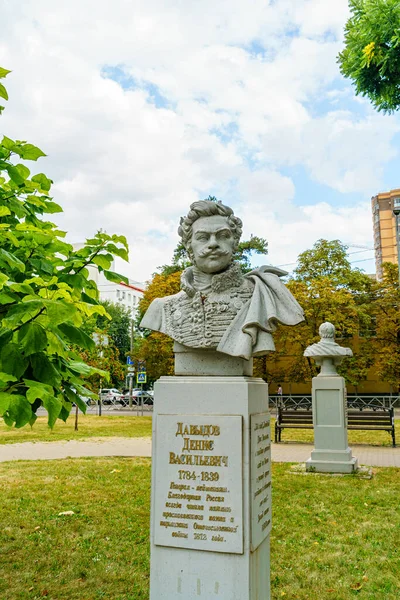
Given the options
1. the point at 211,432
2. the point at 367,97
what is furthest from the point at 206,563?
the point at 367,97

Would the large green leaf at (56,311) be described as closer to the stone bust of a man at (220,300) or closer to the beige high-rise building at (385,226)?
the stone bust of a man at (220,300)

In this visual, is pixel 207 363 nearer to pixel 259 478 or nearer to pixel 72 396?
pixel 259 478

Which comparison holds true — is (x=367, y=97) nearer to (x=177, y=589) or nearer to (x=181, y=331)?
(x=181, y=331)

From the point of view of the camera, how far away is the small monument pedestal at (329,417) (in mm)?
9281

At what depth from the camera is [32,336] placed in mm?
3107

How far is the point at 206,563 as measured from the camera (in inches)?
146

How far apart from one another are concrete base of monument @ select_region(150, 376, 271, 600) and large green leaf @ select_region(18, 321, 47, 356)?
1159 mm

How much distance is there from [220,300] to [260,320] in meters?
0.41

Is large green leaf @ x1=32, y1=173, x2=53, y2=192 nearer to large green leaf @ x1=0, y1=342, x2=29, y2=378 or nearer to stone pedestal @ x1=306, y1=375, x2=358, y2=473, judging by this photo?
large green leaf @ x1=0, y1=342, x2=29, y2=378

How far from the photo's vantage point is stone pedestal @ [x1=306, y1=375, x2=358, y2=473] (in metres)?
9.25

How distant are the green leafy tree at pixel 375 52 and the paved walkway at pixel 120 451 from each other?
6958mm

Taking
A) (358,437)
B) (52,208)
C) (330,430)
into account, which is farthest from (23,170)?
(358,437)

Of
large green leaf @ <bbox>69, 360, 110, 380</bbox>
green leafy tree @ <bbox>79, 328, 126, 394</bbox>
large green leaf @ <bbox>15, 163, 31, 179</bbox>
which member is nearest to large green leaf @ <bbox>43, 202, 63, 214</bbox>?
large green leaf @ <bbox>15, 163, 31, 179</bbox>

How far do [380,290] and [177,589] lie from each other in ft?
97.0
